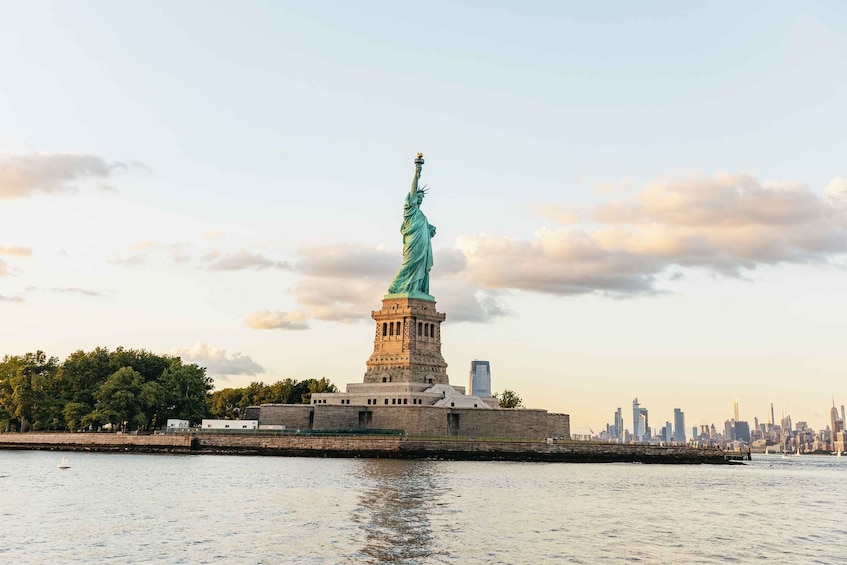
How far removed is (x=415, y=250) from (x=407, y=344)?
1468 cm

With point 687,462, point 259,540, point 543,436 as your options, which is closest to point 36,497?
point 259,540

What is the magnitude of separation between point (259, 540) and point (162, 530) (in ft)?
18.1

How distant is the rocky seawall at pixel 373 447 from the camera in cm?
9981

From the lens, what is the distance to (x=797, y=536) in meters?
45.2

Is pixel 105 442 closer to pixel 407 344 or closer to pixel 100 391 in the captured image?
pixel 100 391

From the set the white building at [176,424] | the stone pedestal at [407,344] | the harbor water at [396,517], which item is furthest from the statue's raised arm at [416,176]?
the harbor water at [396,517]

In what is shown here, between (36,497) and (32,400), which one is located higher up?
(32,400)

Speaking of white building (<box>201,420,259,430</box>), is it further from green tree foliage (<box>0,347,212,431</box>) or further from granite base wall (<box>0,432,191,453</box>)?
green tree foliage (<box>0,347,212,431</box>)

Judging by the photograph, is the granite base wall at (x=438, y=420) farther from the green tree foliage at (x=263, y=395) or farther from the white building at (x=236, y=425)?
the green tree foliage at (x=263, y=395)

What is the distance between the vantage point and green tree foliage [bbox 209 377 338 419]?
14200 centimetres

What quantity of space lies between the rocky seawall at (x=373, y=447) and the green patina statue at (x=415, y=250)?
27.1 metres

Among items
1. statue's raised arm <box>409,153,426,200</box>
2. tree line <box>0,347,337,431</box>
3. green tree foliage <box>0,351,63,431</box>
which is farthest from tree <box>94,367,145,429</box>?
statue's raised arm <box>409,153,426,200</box>

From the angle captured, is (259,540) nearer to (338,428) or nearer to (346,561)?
(346,561)

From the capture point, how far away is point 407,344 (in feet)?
389
